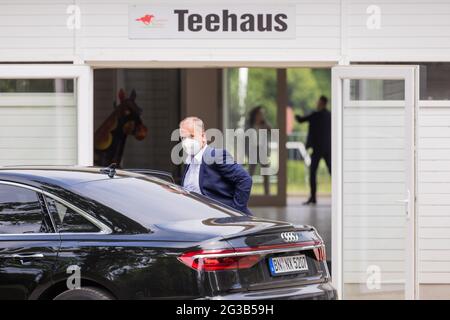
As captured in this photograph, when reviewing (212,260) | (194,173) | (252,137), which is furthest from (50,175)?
(252,137)

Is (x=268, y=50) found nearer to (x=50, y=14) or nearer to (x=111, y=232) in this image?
(x=50, y=14)

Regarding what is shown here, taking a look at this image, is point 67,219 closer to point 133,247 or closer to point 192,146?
point 133,247

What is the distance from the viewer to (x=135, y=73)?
1873 cm

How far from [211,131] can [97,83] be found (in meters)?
2.08

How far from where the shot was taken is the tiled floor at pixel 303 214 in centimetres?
1708

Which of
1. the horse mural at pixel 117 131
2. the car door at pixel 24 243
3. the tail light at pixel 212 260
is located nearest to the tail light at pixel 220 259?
the tail light at pixel 212 260

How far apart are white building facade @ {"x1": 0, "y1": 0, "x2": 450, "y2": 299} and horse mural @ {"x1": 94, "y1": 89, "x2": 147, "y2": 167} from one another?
15.1 feet

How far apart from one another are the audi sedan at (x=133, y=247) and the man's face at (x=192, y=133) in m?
1.89

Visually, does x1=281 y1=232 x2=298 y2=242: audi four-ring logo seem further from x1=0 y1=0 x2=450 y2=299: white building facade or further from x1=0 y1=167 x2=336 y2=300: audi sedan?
x1=0 y1=0 x2=450 y2=299: white building facade

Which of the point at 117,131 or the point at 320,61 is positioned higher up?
the point at 320,61

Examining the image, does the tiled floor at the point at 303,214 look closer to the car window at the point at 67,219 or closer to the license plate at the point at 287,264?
the license plate at the point at 287,264

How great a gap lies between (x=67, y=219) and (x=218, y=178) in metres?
2.41

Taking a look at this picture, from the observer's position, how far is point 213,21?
11.0 meters
